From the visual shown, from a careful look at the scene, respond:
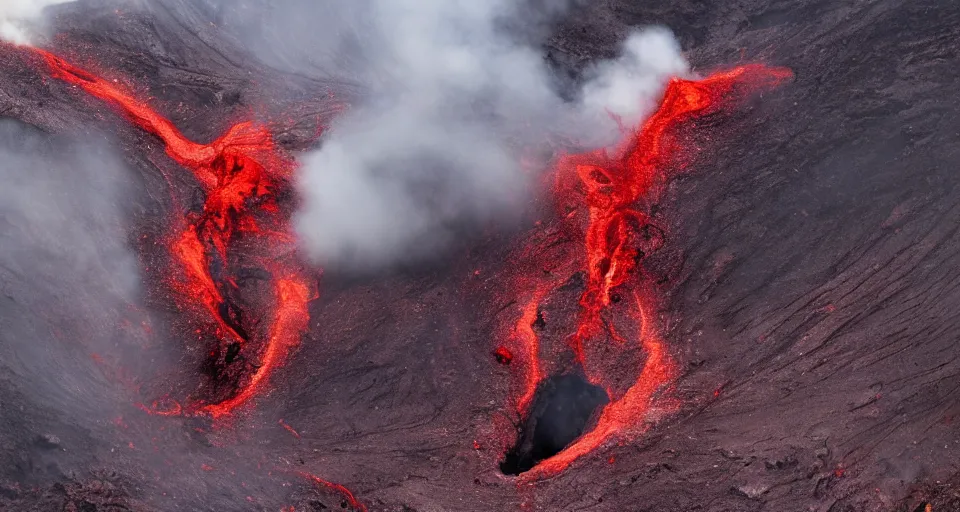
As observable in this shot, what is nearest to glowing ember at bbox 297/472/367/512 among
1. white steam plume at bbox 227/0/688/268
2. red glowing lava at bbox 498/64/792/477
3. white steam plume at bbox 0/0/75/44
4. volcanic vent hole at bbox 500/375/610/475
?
volcanic vent hole at bbox 500/375/610/475

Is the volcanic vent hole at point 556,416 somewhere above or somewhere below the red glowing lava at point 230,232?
below

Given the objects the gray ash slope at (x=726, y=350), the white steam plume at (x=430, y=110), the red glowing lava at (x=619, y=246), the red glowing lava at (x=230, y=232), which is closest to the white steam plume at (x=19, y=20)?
the red glowing lava at (x=230, y=232)

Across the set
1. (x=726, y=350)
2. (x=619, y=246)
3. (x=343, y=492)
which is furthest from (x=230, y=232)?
(x=726, y=350)

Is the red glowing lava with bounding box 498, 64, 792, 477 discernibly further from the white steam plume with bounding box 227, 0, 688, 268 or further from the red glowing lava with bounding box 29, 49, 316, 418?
the red glowing lava with bounding box 29, 49, 316, 418

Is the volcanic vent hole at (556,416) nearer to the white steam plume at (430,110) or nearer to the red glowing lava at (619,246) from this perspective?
the red glowing lava at (619,246)

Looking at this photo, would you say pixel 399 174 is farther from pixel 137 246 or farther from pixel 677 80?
pixel 677 80
